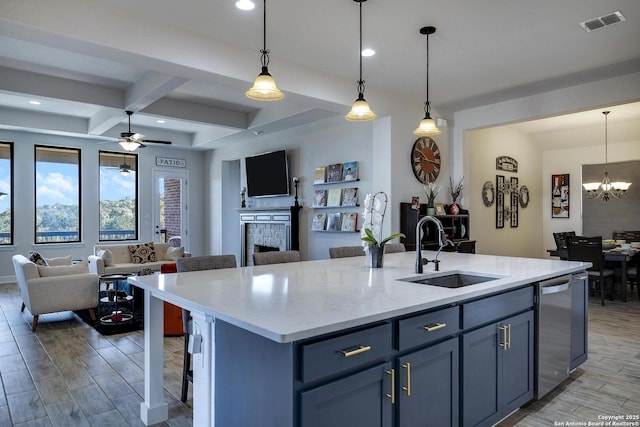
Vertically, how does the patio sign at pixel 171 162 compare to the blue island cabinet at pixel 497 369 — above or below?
above

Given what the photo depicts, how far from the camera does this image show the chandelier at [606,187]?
23.9 feet

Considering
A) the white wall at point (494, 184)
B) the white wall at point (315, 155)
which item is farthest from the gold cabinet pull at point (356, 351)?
the white wall at point (494, 184)

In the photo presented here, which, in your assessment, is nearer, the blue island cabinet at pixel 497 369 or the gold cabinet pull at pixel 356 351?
the gold cabinet pull at pixel 356 351

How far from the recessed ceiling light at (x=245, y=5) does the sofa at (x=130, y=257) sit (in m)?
4.62

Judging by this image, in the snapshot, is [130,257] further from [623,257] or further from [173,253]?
A: [623,257]

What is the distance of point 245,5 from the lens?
126 inches

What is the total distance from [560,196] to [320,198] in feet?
18.3

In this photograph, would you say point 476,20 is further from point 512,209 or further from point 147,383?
point 512,209

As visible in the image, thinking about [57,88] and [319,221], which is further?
[319,221]

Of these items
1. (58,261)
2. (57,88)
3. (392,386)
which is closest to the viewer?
(392,386)

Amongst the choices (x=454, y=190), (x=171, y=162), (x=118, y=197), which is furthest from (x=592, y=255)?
(x=118, y=197)

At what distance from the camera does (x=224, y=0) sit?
10.3 ft

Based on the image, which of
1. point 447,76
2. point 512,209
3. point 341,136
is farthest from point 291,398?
point 512,209

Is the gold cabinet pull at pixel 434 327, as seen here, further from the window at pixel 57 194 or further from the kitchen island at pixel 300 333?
the window at pixel 57 194
